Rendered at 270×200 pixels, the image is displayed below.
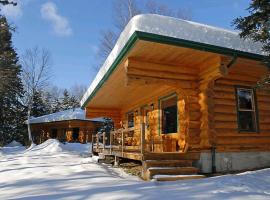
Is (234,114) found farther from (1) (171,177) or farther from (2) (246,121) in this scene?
(1) (171,177)

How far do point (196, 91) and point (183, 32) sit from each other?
2.52 m

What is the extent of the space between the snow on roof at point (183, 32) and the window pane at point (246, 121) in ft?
8.08

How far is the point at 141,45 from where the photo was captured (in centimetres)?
815

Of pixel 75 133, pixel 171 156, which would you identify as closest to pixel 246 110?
pixel 171 156

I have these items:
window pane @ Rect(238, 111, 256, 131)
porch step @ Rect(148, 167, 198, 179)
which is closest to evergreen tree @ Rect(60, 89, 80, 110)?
window pane @ Rect(238, 111, 256, 131)

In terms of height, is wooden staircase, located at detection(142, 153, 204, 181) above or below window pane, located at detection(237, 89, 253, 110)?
below

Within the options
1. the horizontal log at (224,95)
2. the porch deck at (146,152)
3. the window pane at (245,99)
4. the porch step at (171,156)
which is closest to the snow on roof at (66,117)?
the porch deck at (146,152)

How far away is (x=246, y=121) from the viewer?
11.1 m

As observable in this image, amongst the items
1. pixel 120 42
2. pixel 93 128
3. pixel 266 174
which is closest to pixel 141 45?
pixel 120 42

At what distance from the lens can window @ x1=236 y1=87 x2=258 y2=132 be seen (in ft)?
35.9

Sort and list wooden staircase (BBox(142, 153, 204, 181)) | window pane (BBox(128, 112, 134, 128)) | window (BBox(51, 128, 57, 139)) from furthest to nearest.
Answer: window (BBox(51, 128, 57, 139)) < window pane (BBox(128, 112, 134, 128)) < wooden staircase (BBox(142, 153, 204, 181))

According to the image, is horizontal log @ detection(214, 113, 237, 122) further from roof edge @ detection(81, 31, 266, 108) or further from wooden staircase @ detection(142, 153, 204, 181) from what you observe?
roof edge @ detection(81, 31, 266, 108)

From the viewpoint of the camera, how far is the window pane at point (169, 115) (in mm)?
12179

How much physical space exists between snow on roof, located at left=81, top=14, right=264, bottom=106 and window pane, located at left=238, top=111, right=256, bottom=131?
2.46 meters
